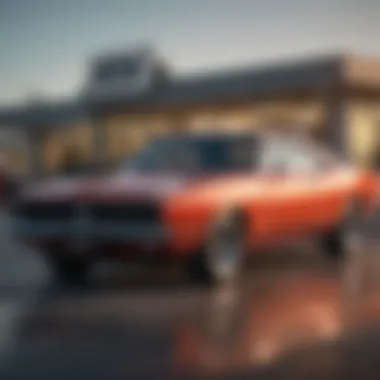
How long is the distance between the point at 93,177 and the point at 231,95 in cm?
121

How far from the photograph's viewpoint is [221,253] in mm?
5375

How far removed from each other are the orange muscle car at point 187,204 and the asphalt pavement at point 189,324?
23 cm

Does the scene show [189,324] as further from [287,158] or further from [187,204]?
[287,158]

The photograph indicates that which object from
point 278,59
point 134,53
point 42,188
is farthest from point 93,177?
point 278,59

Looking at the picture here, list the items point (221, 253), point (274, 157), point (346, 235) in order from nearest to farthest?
point (221, 253) < point (274, 157) < point (346, 235)

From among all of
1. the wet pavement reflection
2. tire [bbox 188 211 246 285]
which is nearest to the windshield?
tire [bbox 188 211 246 285]

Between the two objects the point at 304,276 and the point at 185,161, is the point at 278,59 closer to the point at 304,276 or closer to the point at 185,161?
the point at 185,161

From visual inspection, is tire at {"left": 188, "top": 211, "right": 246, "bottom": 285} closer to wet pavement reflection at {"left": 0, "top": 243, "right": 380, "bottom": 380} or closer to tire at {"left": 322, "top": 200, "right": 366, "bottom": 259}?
wet pavement reflection at {"left": 0, "top": 243, "right": 380, "bottom": 380}

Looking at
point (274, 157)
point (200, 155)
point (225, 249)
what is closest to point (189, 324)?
point (225, 249)

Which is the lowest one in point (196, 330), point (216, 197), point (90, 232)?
point (196, 330)

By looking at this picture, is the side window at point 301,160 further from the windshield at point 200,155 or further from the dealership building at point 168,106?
the dealership building at point 168,106

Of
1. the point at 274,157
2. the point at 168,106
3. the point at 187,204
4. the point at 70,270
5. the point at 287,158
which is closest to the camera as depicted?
the point at 168,106

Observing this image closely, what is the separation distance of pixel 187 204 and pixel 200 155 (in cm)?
47

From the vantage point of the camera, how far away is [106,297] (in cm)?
498
